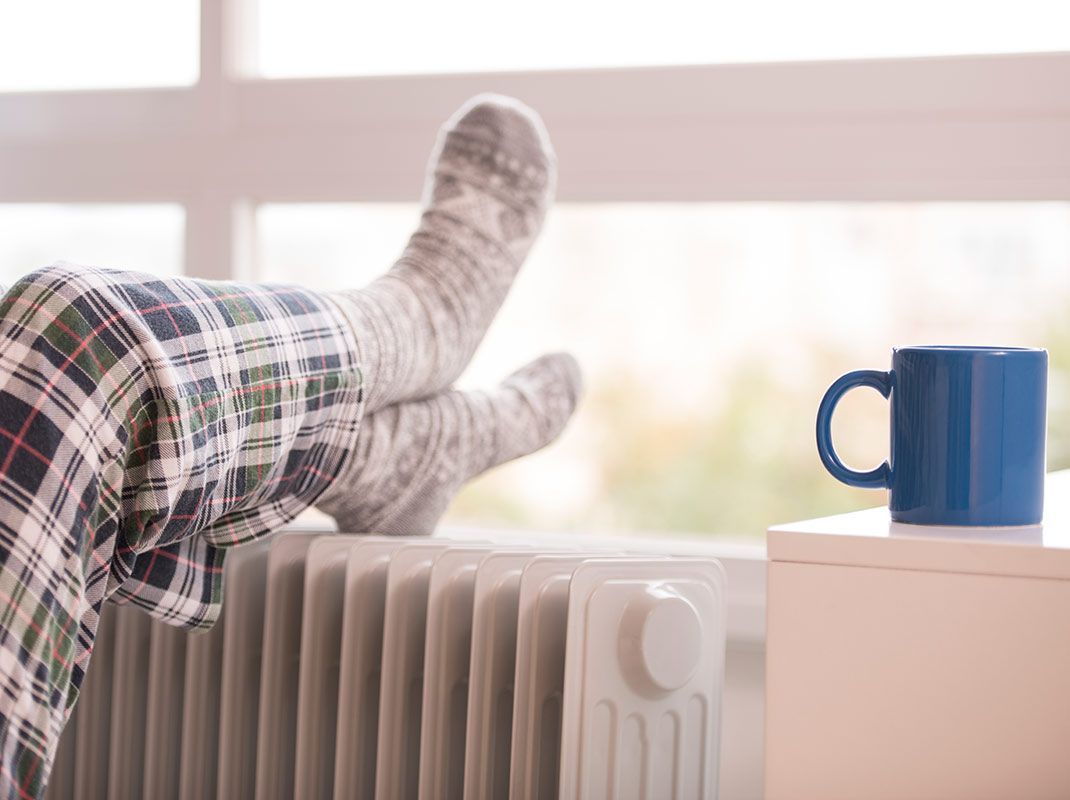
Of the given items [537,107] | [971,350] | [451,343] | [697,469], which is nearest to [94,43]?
[537,107]

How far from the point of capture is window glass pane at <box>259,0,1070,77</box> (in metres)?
1.22

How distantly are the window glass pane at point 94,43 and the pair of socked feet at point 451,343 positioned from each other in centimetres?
52

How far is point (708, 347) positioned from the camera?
332 centimetres

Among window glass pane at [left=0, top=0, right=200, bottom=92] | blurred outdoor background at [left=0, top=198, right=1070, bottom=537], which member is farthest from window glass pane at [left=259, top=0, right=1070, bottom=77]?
blurred outdoor background at [left=0, top=198, right=1070, bottom=537]

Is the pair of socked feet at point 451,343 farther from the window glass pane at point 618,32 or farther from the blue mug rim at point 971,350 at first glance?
the blue mug rim at point 971,350

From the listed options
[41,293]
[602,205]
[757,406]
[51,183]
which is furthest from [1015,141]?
[757,406]

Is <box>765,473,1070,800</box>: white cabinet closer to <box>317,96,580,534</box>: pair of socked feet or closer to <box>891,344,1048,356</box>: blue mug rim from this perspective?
<box>891,344,1048,356</box>: blue mug rim

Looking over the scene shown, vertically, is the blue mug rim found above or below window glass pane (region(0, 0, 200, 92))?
below

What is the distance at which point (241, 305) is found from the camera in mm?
783

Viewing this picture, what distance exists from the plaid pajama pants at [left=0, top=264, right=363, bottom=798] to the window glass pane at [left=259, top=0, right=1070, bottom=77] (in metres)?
0.62

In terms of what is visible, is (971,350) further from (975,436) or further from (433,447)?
(433,447)

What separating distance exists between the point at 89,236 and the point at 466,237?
63 cm

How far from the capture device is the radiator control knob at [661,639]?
80 centimetres

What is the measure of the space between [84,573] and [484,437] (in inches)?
18.4
